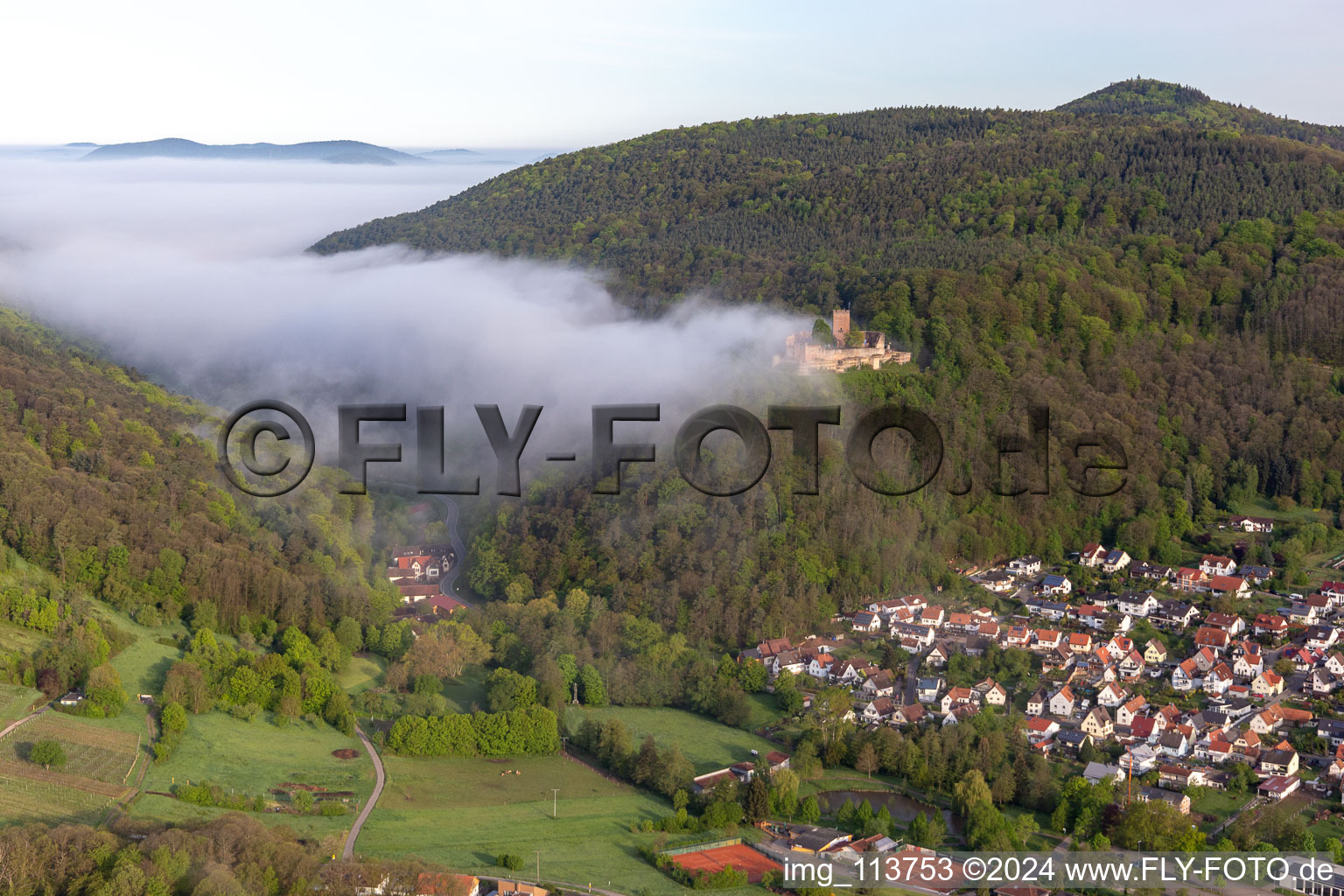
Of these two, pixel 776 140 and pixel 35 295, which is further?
pixel 776 140

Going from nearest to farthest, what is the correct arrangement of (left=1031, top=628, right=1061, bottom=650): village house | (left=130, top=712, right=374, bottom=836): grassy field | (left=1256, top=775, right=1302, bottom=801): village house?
(left=130, top=712, right=374, bottom=836): grassy field → (left=1256, top=775, right=1302, bottom=801): village house → (left=1031, top=628, right=1061, bottom=650): village house

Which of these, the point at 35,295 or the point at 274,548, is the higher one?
the point at 35,295

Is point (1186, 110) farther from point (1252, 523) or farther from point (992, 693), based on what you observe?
point (992, 693)

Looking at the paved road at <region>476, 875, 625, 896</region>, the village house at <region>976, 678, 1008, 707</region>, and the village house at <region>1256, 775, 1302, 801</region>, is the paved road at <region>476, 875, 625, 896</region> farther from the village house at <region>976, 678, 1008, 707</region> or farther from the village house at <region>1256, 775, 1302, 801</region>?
the village house at <region>1256, 775, 1302, 801</region>

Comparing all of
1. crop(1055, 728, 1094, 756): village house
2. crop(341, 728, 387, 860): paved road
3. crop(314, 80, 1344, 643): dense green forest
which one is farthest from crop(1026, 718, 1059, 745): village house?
crop(341, 728, 387, 860): paved road

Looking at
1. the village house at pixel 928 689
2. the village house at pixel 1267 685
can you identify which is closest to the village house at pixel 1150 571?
the village house at pixel 1267 685

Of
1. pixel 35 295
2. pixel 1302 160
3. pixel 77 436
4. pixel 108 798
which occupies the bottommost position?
pixel 108 798

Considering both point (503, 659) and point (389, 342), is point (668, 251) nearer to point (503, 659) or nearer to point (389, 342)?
point (389, 342)

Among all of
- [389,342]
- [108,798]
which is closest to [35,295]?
[389,342]
